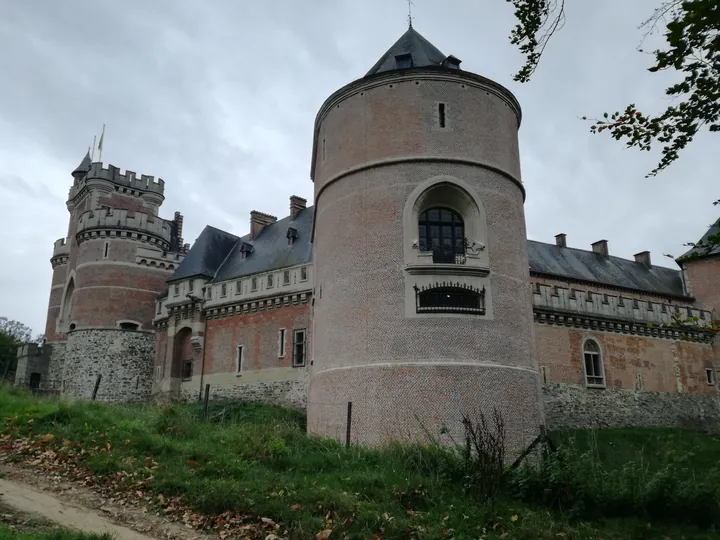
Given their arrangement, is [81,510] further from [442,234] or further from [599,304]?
[599,304]

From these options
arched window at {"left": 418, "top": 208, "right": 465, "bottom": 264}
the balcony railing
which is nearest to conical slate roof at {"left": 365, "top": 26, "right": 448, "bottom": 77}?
arched window at {"left": 418, "top": 208, "right": 465, "bottom": 264}

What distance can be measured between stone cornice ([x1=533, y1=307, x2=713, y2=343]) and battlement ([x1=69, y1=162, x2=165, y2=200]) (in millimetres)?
21445

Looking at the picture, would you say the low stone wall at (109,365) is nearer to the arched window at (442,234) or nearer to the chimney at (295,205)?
the chimney at (295,205)

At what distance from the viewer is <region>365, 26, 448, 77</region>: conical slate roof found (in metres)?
16.0

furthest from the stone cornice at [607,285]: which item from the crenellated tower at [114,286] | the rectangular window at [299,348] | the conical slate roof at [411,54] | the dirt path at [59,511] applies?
the dirt path at [59,511]

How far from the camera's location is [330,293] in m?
14.6

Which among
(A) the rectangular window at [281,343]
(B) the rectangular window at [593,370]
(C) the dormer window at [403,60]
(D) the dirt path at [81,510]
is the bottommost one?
(D) the dirt path at [81,510]

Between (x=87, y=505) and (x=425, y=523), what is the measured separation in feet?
13.7

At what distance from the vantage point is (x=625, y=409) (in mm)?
26812

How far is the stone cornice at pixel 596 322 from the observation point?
84.1 ft

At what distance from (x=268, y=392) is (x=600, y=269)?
18966 millimetres

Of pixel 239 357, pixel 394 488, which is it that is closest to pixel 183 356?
pixel 239 357

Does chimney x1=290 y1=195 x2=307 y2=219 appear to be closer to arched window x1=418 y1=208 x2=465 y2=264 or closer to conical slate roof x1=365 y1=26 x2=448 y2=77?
conical slate roof x1=365 y1=26 x2=448 y2=77

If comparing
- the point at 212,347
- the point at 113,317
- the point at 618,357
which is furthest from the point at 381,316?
the point at 113,317
